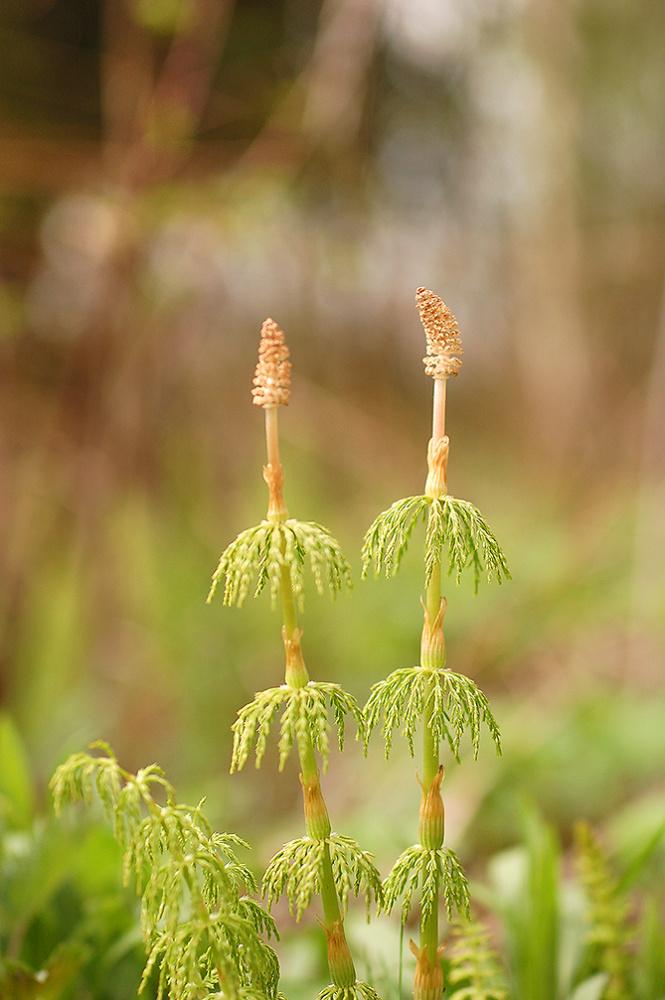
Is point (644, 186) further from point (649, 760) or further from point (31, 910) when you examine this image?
point (31, 910)

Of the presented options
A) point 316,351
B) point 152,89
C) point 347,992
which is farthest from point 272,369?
point 316,351

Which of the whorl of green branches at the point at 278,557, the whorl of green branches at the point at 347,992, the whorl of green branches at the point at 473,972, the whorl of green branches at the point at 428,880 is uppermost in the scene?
the whorl of green branches at the point at 278,557

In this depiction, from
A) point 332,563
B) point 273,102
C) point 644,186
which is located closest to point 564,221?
point 644,186

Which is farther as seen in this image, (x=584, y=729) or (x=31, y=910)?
(x=584, y=729)

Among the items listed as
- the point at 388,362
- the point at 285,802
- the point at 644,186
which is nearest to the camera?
the point at 285,802

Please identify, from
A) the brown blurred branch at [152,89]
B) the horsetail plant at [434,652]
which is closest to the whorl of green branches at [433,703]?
the horsetail plant at [434,652]

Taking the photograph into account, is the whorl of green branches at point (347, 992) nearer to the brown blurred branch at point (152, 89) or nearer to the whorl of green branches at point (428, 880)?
the whorl of green branches at point (428, 880)

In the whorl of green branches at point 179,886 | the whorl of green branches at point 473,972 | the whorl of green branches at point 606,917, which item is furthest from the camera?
the whorl of green branches at point 606,917
